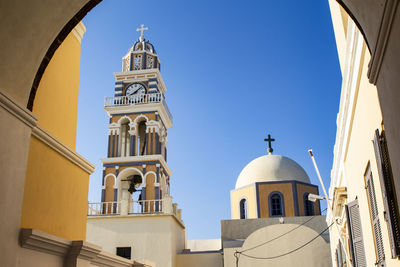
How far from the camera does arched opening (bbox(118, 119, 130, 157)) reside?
22094mm

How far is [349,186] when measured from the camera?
7.75 m

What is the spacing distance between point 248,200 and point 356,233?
65.0 feet

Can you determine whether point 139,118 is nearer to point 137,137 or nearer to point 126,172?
point 137,137

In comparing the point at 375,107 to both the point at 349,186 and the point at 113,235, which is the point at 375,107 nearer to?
the point at 349,186

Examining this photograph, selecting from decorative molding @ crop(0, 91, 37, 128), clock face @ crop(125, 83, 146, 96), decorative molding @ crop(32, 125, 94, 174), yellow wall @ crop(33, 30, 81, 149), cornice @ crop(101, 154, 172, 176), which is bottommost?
decorative molding @ crop(0, 91, 37, 128)

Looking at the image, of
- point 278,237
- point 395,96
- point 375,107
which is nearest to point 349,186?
point 375,107

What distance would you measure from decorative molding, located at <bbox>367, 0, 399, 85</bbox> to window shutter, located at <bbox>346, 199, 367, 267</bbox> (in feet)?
10.7

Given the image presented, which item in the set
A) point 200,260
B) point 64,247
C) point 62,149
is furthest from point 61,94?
point 200,260

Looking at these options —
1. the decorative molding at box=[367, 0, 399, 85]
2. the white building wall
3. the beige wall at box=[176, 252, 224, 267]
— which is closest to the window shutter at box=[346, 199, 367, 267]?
the white building wall

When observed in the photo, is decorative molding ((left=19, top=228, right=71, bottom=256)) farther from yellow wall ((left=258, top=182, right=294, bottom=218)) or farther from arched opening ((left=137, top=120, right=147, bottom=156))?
yellow wall ((left=258, top=182, right=294, bottom=218))

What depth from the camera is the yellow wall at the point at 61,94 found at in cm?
612

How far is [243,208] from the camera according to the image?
2694cm

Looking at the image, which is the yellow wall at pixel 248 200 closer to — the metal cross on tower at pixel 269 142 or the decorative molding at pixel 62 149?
the metal cross on tower at pixel 269 142

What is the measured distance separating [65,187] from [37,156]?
0.95 m
